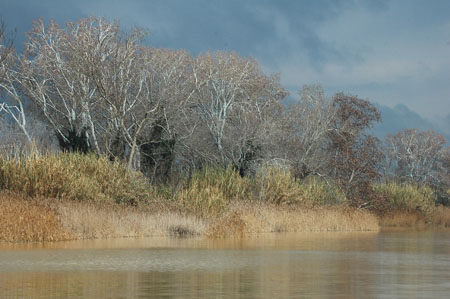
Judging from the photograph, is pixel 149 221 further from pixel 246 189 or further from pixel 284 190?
pixel 284 190

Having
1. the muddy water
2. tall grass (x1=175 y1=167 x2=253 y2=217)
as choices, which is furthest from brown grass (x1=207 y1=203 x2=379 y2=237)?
the muddy water

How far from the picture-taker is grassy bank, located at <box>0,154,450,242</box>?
87.5 ft

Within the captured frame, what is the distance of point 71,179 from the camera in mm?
30734

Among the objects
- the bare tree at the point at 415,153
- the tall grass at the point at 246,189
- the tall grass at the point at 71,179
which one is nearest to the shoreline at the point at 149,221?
the tall grass at the point at 246,189

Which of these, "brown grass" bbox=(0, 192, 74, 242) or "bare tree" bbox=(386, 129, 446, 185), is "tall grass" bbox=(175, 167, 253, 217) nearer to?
"brown grass" bbox=(0, 192, 74, 242)

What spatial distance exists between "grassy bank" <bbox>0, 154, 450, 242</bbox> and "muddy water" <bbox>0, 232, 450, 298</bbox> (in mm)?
1851

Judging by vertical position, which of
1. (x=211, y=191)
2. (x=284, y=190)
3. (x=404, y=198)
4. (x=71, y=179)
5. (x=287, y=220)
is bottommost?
(x=287, y=220)

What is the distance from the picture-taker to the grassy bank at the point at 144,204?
26672mm

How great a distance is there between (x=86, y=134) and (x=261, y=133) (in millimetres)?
12073

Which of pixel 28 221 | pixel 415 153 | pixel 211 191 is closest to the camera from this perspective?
pixel 28 221

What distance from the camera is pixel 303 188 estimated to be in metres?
43.4

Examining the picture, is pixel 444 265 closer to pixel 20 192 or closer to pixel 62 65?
pixel 20 192

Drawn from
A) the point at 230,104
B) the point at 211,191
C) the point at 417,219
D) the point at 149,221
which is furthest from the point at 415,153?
the point at 149,221

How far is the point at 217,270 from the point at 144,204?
17054 mm
